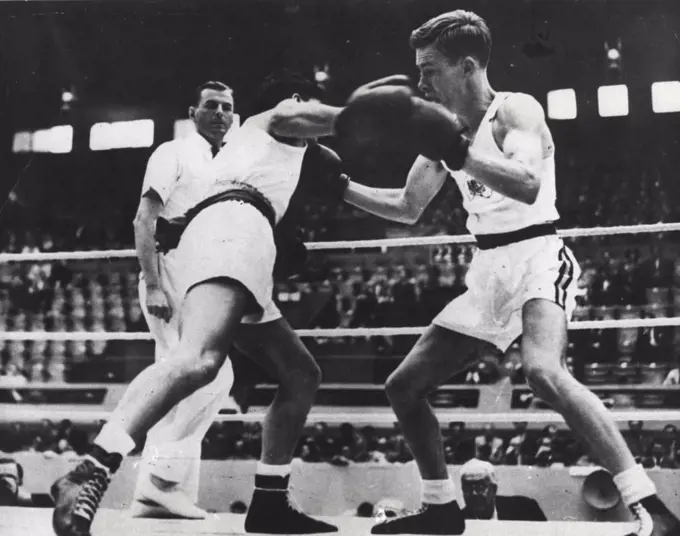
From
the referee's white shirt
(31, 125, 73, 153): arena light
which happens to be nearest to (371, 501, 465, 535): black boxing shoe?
the referee's white shirt

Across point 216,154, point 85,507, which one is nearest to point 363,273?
point 216,154

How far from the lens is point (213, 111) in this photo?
2.45m

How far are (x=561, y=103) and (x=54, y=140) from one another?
1752 millimetres

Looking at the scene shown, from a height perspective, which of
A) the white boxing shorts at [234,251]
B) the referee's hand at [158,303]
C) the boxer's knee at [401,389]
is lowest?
the boxer's knee at [401,389]

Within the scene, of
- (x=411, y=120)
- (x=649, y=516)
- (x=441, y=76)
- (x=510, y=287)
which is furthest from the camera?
(x=441, y=76)

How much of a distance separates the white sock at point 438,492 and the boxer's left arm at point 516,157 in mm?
838

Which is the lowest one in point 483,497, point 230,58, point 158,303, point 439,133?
point 483,497

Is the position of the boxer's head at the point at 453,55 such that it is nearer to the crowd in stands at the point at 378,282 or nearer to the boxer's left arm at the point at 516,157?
the boxer's left arm at the point at 516,157

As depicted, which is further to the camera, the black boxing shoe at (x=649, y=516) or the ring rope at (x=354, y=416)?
the ring rope at (x=354, y=416)

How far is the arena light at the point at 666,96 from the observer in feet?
7.56

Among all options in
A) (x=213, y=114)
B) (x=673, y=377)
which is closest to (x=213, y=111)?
(x=213, y=114)

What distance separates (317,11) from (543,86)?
0.80m

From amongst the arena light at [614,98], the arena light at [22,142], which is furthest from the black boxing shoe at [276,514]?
the arena light at [614,98]

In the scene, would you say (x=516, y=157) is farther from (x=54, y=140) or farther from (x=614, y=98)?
(x=54, y=140)
